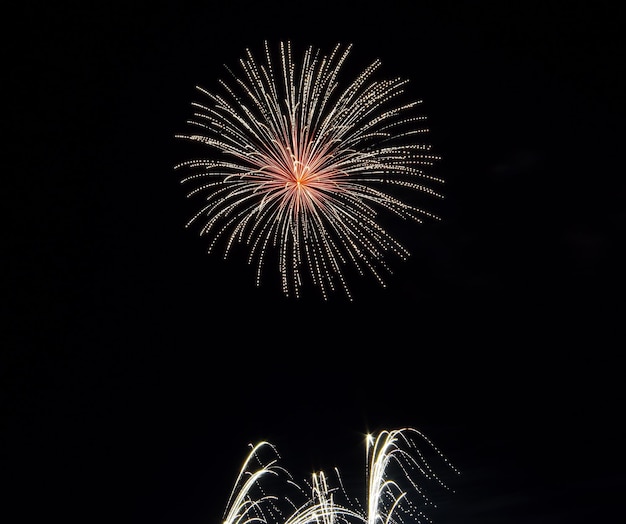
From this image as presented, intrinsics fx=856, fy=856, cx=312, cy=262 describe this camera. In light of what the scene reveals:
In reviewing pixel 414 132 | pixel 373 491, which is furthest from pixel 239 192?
pixel 373 491

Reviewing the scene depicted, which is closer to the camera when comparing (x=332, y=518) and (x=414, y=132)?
(x=414, y=132)

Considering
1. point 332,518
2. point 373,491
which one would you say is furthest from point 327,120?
point 332,518

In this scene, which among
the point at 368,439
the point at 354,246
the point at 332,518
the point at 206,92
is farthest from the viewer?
the point at 332,518

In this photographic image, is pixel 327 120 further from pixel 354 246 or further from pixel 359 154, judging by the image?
pixel 354 246

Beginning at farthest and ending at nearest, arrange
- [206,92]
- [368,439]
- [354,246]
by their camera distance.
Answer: [368,439], [206,92], [354,246]

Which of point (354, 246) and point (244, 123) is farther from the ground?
point (244, 123)

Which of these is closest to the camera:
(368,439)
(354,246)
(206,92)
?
(354,246)

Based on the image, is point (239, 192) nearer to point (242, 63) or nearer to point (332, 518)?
point (242, 63)

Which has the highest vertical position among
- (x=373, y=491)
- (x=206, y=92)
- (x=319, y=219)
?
(x=206, y=92)

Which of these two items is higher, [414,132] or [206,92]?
[206,92]
